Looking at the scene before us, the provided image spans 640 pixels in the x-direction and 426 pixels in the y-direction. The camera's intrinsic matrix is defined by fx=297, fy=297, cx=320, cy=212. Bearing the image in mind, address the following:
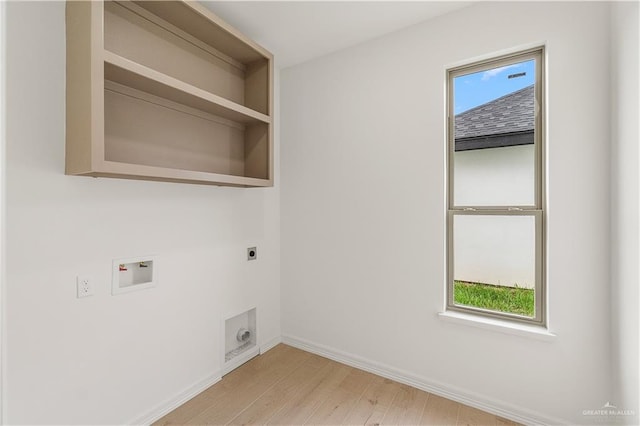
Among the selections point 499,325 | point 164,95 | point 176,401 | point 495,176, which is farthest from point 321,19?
point 176,401

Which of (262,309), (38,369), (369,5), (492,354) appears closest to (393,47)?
(369,5)

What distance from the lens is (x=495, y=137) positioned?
6.70 feet

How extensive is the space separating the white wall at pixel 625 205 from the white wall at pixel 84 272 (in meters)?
2.45

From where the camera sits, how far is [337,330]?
2.62 m

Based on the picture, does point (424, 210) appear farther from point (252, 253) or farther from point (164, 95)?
point (164, 95)

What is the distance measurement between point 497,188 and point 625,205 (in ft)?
2.09

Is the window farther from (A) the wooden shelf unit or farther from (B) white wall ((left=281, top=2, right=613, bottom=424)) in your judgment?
(A) the wooden shelf unit

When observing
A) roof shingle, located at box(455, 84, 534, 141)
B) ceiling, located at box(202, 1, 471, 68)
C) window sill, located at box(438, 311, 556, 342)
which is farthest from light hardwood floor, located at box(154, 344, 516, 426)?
ceiling, located at box(202, 1, 471, 68)

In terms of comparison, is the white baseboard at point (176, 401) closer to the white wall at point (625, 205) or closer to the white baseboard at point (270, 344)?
the white baseboard at point (270, 344)

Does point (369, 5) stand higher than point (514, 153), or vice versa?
point (369, 5)

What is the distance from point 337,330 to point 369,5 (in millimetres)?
2523

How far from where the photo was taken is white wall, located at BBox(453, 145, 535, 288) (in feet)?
6.34

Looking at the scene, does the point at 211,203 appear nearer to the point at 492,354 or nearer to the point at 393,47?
the point at 393,47

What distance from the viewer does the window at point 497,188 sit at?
1.90m
